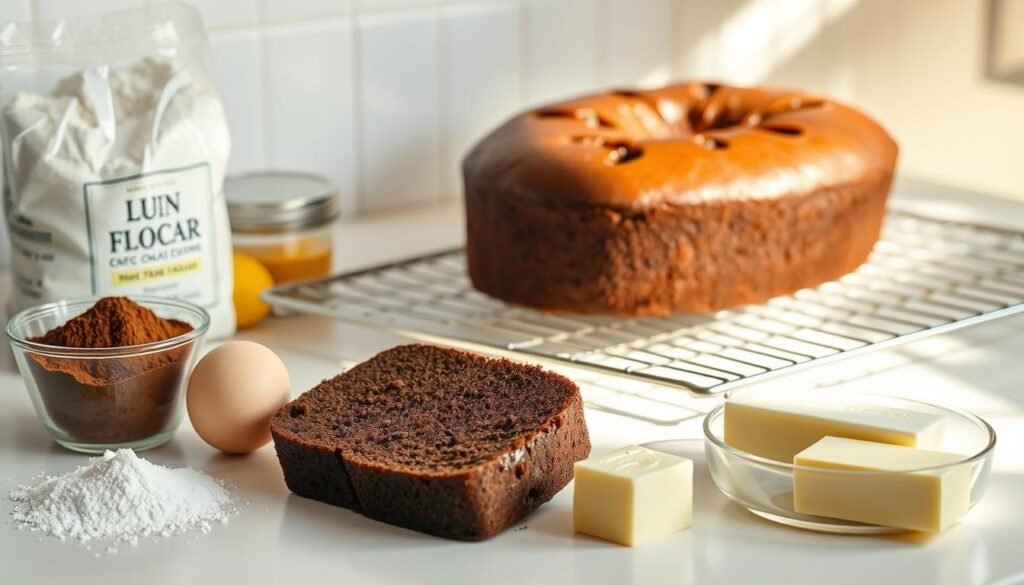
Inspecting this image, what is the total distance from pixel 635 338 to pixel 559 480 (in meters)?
0.35

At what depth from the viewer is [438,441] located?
1050mm

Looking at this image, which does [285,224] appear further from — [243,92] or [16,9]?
[16,9]

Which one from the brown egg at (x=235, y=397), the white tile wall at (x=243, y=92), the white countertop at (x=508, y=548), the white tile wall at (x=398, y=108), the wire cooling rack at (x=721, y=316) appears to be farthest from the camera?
the white tile wall at (x=398, y=108)

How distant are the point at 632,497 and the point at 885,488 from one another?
0.17 metres

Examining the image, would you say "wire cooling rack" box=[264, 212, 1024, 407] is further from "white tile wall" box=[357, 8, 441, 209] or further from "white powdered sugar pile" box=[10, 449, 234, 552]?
"white powdered sugar pile" box=[10, 449, 234, 552]

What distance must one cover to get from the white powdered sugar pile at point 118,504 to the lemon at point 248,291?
428mm

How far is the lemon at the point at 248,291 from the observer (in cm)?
148

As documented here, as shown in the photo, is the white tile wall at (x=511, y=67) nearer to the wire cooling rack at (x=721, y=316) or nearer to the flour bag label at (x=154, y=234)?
the wire cooling rack at (x=721, y=316)

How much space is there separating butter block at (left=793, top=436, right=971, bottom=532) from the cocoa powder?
0.51m

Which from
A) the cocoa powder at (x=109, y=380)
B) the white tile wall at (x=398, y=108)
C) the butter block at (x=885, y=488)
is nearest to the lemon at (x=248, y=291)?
the cocoa powder at (x=109, y=380)

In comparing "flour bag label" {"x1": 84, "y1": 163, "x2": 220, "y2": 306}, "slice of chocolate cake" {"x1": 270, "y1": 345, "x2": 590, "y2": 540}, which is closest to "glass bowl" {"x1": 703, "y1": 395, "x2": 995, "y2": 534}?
"slice of chocolate cake" {"x1": 270, "y1": 345, "x2": 590, "y2": 540}

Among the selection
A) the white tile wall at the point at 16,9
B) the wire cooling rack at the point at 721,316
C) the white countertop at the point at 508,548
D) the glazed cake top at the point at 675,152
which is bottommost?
the white countertop at the point at 508,548

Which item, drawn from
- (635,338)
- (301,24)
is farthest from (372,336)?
(301,24)

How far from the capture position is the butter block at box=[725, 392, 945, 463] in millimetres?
1024
